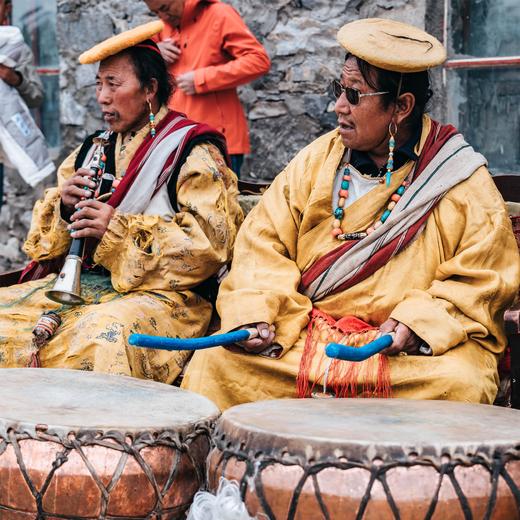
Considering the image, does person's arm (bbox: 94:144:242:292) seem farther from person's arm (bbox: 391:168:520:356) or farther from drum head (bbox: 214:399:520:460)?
drum head (bbox: 214:399:520:460)

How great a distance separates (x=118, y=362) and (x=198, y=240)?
0.54 meters

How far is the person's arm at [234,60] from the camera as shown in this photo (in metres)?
5.24

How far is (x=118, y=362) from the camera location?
3633 mm

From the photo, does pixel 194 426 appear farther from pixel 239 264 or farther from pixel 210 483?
pixel 239 264

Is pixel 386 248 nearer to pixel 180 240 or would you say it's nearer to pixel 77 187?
pixel 180 240

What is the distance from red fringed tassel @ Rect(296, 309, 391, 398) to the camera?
10.6 ft

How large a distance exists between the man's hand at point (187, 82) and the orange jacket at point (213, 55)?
0.06ft

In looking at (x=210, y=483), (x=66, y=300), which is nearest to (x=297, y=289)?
(x=66, y=300)

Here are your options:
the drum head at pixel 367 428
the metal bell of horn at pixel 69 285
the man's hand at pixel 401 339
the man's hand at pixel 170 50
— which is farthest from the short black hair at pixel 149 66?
the drum head at pixel 367 428

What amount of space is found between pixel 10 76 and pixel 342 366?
324cm

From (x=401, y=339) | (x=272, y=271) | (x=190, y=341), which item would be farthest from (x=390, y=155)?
(x=190, y=341)

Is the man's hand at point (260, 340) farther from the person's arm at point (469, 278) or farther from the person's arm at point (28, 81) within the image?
the person's arm at point (28, 81)

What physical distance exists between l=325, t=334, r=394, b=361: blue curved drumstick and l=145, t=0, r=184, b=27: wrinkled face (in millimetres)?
2626

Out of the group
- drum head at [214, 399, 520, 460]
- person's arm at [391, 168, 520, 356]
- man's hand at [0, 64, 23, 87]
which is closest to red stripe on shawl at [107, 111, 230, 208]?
person's arm at [391, 168, 520, 356]
